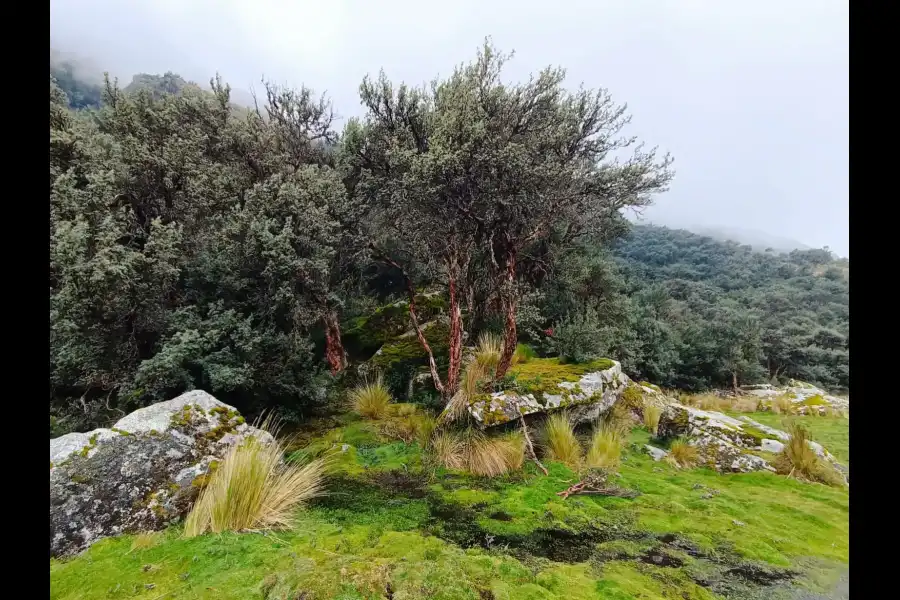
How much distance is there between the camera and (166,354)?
4812mm

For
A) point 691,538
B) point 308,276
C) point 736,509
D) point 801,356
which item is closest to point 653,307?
Result: point 801,356

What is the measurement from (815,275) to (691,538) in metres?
17.7

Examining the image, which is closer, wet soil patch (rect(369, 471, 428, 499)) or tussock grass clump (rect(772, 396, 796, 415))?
wet soil patch (rect(369, 471, 428, 499))

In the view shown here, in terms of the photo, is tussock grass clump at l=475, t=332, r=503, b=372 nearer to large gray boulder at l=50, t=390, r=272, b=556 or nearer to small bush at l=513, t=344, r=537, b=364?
small bush at l=513, t=344, r=537, b=364

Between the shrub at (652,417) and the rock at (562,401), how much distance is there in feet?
3.47

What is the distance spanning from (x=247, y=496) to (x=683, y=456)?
615 cm

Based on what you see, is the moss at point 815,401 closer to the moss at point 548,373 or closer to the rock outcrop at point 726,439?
the rock outcrop at point 726,439

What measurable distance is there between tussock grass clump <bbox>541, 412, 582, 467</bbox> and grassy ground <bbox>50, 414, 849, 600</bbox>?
0.42 meters

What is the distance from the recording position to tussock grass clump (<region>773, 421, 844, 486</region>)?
4.62m

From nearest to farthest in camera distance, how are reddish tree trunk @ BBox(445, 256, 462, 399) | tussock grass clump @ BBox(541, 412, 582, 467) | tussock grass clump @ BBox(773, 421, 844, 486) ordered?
1. tussock grass clump @ BBox(773, 421, 844, 486)
2. tussock grass clump @ BBox(541, 412, 582, 467)
3. reddish tree trunk @ BBox(445, 256, 462, 399)

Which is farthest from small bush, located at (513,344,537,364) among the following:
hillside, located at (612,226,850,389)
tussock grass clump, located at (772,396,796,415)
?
tussock grass clump, located at (772,396,796,415)

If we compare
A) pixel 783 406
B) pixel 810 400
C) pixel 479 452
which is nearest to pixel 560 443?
pixel 479 452

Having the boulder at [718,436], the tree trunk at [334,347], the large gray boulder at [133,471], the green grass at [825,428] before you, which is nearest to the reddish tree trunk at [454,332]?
the tree trunk at [334,347]
